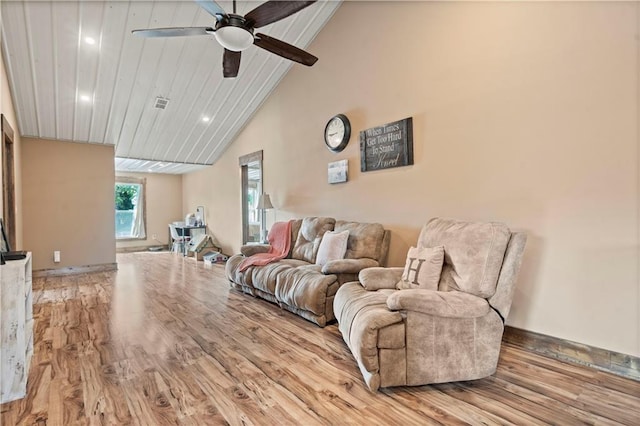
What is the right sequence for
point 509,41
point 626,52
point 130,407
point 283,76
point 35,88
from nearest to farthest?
point 130,407 → point 626,52 → point 509,41 → point 35,88 → point 283,76

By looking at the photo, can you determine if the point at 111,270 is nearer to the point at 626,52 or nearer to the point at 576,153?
the point at 576,153

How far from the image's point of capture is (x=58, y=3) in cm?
318

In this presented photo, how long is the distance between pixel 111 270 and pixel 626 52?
739cm

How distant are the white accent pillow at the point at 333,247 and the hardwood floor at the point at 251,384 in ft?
2.34

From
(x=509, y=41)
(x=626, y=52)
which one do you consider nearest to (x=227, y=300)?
(x=509, y=41)

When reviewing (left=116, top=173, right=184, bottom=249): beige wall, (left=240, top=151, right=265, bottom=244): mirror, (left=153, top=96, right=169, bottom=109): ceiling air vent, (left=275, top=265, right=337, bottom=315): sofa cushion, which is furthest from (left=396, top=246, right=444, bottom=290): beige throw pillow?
(left=116, top=173, right=184, bottom=249): beige wall

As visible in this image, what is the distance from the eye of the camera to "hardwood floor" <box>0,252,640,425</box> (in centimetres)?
164

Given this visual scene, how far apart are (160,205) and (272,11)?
8633mm

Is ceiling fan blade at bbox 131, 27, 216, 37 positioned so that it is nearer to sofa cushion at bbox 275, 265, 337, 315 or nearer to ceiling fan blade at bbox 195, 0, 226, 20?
ceiling fan blade at bbox 195, 0, 226, 20

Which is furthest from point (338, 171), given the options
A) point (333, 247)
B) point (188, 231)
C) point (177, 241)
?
point (177, 241)

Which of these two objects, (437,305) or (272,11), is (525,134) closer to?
(437,305)

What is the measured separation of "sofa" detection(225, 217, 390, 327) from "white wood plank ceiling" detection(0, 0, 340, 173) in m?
2.58

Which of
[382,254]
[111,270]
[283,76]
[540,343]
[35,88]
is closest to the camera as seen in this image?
[540,343]

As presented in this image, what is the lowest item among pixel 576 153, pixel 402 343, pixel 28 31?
pixel 402 343
